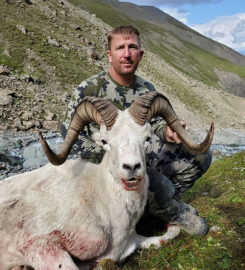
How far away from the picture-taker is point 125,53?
613 centimetres

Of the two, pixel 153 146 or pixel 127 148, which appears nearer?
pixel 127 148

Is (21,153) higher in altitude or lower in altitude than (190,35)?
lower

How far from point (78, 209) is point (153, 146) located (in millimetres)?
2589

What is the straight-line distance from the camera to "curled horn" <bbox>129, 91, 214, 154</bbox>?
4.75 meters

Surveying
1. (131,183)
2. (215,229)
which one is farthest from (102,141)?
(215,229)

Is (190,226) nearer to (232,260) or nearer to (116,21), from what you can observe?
(232,260)

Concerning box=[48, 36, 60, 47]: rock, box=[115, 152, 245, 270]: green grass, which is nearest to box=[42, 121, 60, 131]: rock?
box=[115, 152, 245, 270]: green grass

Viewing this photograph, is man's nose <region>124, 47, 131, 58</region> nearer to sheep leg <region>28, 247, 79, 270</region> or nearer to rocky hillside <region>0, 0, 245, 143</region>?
sheep leg <region>28, 247, 79, 270</region>

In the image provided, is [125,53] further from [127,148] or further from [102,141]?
[127,148]

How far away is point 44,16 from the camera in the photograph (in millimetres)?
47531

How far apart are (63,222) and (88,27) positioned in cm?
5653

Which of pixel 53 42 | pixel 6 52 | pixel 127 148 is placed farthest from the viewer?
pixel 53 42

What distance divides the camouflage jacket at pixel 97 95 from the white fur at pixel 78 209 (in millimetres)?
977

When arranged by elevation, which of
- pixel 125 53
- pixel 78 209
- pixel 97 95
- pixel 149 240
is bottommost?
pixel 149 240
